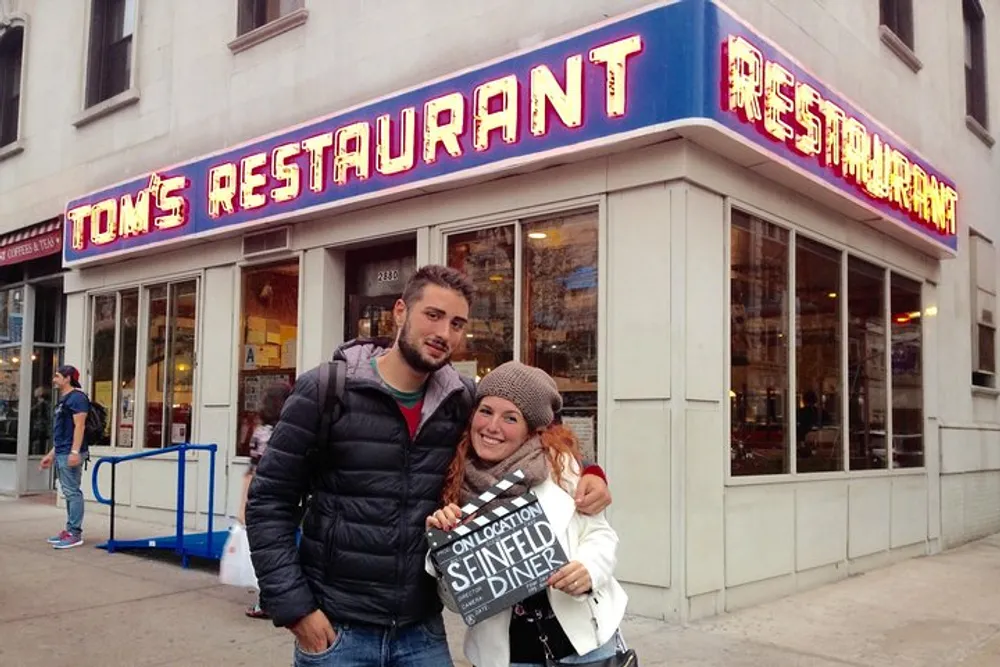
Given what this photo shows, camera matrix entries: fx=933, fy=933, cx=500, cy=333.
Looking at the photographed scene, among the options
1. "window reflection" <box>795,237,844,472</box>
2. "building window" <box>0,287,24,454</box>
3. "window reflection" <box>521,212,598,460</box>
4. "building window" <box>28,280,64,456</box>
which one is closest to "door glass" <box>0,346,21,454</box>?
"building window" <box>0,287,24,454</box>

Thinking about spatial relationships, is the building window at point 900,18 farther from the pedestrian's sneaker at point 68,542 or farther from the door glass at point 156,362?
the pedestrian's sneaker at point 68,542

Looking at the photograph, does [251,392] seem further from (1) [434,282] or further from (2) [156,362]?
(1) [434,282]

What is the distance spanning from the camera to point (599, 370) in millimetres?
7168

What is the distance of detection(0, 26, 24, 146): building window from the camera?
1555cm

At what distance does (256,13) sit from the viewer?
36.0 feet

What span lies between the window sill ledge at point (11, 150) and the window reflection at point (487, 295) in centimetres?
938

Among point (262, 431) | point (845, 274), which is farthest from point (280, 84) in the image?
point (845, 274)

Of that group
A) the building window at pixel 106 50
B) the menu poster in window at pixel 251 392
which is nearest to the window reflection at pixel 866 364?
the menu poster in window at pixel 251 392

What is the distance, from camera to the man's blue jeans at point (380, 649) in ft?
9.08

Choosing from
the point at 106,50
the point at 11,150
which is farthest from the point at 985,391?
the point at 11,150

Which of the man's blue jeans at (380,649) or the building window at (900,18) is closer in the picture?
the man's blue jeans at (380,649)

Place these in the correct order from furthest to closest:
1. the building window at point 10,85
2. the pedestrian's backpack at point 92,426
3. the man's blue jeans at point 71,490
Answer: the building window at point 10,85 → the pedestrian's backpack at point 92,426 → the man's blue jeans at point 71,490

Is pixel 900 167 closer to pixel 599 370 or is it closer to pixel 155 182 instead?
pixel 599 370

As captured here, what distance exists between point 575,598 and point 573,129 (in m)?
4.93
